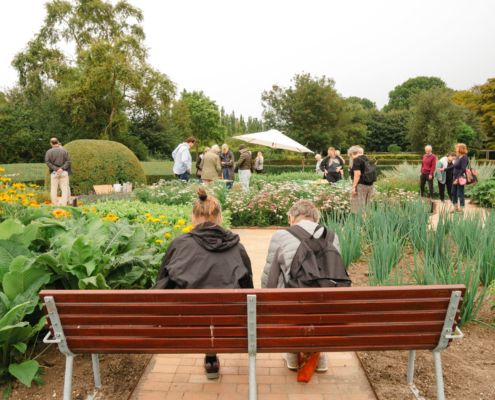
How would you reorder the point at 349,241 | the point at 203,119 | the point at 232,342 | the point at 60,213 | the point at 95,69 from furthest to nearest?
the point at 203,119, the point at 95,69, the point at 349,241, the point at 60,213, the point at 232,342

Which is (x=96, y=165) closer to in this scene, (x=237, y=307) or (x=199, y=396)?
(x=199, y=396)

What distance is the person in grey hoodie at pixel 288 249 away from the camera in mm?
2764

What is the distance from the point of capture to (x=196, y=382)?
2832 mm

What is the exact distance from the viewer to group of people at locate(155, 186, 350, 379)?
8.59ft

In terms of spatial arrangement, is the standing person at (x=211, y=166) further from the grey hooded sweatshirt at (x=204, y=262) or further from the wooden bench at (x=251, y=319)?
the wooden bench at (x=251, y=319)

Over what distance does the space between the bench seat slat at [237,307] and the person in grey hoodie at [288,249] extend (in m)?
0.58

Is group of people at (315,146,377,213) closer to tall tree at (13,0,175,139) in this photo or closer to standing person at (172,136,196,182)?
standing person at (172,136,196,182)

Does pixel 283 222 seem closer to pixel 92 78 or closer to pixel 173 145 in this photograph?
Answer: pixel 92 78

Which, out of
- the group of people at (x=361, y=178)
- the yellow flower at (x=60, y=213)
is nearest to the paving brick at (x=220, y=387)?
the yellow flower at (x=60, y=213)

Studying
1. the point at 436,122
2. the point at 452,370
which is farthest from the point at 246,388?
the point at 436,122

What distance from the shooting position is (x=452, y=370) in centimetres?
293

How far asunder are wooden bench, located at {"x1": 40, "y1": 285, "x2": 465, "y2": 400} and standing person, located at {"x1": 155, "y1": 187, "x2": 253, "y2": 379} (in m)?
0.40

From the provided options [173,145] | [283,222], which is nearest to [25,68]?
[173,145]

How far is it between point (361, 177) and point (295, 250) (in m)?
5.32
